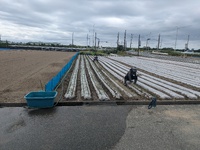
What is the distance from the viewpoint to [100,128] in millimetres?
4477

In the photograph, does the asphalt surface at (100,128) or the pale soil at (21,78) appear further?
the pale soil at (21,78)

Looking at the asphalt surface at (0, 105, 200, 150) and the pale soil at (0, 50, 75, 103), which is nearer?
the asphalt surface at (0, 105, 200, 150)

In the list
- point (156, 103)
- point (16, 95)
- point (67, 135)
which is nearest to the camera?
point (67, 135)

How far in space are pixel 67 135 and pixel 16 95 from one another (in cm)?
442

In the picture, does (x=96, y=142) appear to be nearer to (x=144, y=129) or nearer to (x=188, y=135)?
(x=144, y=129)

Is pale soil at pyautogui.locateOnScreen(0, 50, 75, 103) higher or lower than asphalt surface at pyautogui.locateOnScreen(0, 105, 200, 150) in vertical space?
higher

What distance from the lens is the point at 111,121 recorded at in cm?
495

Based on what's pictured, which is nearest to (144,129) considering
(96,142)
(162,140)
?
(162,140)

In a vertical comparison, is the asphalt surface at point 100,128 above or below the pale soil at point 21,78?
below

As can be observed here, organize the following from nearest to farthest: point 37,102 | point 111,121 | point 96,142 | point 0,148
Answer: point 0,148
point 96,142
point 111,121
point 37,102

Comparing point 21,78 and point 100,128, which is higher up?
point 21,78

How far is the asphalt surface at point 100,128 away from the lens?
3.70 meters

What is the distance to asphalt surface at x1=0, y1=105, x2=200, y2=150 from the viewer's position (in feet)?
12.1

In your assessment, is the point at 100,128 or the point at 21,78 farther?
the point at 21,78
